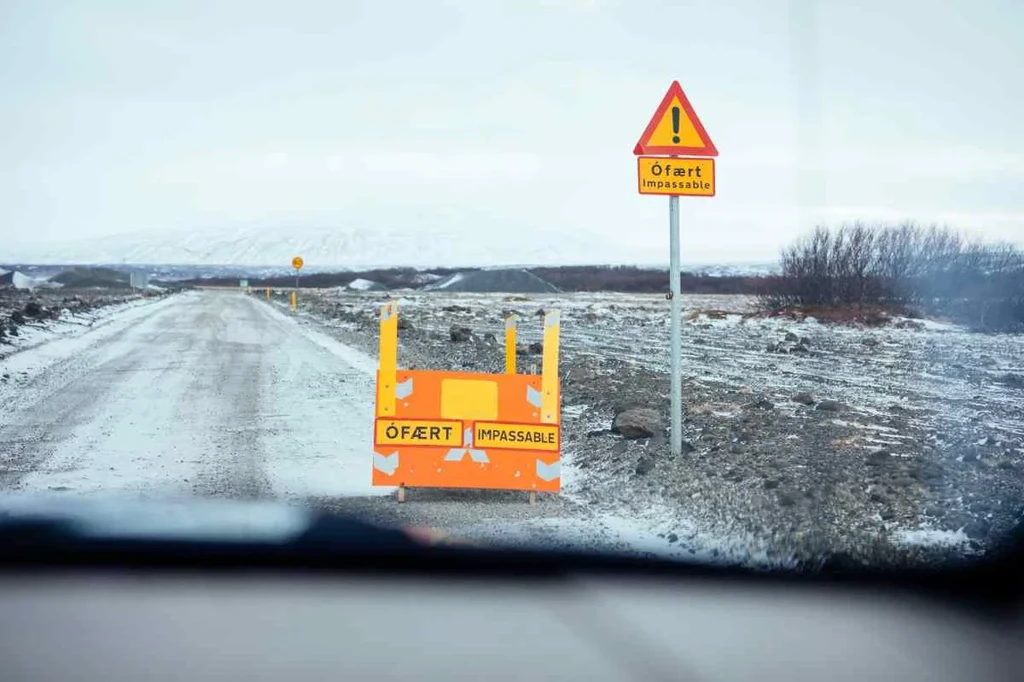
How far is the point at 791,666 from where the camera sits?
4613mm

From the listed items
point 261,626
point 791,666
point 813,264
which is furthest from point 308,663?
point 813,264

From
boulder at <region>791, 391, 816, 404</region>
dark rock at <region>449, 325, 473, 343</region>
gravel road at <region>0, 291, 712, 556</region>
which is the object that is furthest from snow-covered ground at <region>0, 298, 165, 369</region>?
boulder at <region>791, 391, 816, 404</region>

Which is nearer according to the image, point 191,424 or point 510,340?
point 510,340

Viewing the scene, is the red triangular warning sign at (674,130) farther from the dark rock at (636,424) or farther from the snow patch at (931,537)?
the snow patch at (931,537)

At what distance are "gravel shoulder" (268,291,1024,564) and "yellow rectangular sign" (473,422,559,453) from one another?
1.57 feet

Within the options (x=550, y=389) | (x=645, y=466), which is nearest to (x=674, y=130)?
(x=550, y=389)

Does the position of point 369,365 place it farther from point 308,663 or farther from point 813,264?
point 308,663

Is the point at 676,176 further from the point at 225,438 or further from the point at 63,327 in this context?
the point at 63,327

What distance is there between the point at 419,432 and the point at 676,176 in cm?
298

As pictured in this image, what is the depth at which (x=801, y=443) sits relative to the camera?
962 cm

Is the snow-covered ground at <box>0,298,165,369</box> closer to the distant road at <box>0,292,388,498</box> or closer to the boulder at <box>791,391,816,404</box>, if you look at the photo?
the distant road at <box>0,292,388,498</box>

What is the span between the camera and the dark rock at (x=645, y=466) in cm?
846

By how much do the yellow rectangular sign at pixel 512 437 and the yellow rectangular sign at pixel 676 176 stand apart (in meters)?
2.15

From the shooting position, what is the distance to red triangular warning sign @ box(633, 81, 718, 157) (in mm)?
8117
